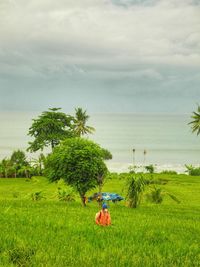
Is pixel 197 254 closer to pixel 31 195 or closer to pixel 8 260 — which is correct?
pixel 8 260

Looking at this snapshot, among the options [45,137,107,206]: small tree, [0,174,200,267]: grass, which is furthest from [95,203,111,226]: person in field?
[45,137,107,206]: small tree

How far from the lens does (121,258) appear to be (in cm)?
902

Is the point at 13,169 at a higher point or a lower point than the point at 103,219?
higher

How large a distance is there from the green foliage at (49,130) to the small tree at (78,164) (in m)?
48.3

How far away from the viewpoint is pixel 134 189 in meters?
25.6

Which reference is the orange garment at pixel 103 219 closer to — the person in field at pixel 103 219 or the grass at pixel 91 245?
the person in field at pixel 103 219

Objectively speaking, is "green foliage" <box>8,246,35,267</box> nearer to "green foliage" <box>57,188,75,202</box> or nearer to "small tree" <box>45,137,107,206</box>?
"small tree" <box>45,137,107,206</box>

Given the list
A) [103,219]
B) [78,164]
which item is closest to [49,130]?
[78,164]

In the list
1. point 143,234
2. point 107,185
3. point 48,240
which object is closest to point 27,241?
point 48,240

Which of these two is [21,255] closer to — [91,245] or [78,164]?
[91,245]

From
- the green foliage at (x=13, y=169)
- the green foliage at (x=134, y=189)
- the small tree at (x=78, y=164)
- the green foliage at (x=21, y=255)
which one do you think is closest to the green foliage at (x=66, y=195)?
the small tree at (x=78, y=164)

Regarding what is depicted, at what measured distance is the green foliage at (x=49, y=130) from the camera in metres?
76.0

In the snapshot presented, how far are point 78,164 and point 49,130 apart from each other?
52416mm

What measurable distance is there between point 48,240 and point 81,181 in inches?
599
